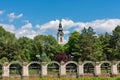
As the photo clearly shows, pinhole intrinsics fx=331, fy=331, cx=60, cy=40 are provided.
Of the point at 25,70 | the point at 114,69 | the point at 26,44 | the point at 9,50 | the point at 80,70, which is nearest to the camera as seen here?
the point at 25,70

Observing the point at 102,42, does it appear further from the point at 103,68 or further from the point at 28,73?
the point at 28,73

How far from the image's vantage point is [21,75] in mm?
43562

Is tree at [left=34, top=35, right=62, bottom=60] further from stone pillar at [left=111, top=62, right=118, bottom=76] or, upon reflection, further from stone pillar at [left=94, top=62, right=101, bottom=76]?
stone pillar at [left=111, top=62, right=118, bottom=76]

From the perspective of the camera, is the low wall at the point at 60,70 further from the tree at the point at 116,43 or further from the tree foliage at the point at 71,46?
the tree at the point at 116,43

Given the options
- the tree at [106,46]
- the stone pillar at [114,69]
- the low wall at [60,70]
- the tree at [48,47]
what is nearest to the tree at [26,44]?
the tree at [48,47]

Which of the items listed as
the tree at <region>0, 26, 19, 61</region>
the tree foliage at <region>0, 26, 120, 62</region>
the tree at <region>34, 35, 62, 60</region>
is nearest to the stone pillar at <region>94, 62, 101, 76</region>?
the tree foliage at <region>0, 26, 120, 62</region>

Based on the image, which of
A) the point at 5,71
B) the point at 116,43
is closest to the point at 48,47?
the point at 116,43

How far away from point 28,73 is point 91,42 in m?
17.9

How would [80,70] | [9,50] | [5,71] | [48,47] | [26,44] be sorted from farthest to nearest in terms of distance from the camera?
1. [48,47]
2. [26,44]
3. [9,50]
4. [80,70]
5. [5,71]

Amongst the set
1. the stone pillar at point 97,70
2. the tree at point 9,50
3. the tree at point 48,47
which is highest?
the tree at point 48,47

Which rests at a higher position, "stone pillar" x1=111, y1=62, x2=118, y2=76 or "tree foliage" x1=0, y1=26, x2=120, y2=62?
"tree foliage" x1=0, y1=26, x2=120, y2=62

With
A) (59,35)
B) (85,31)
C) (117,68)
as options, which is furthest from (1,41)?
(59,35)

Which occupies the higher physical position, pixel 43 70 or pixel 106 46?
pixel 106 46

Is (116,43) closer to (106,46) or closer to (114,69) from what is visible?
(106,46)
